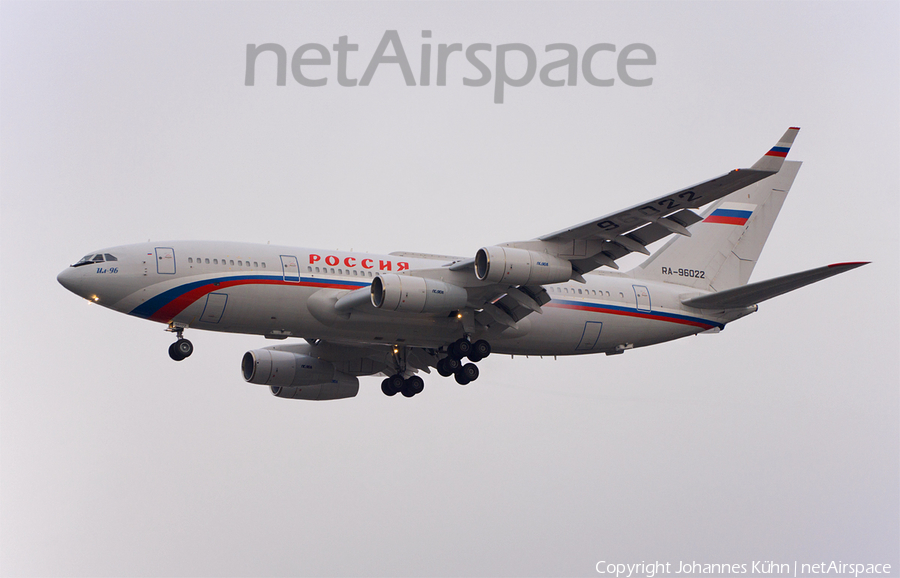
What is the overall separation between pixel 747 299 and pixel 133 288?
19.9m

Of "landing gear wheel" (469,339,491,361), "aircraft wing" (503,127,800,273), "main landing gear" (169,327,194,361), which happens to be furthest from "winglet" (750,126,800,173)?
"main landing gear" (169,327,194,361)

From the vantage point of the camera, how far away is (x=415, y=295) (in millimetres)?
29891

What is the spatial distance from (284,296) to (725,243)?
17407 millimetres

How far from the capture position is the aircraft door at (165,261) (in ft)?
96.5

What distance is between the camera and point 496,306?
32.3 meters

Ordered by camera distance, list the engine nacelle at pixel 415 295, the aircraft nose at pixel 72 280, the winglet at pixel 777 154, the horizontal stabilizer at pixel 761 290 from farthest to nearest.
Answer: the horizontal stabilizer at pixel 761 290 < the engine nacelle at pixel 415 295 < the aircraft nose at pixel 72 280 < the winglet at pixel 777 154

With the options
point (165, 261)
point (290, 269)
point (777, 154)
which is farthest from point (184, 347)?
point (777, 154)

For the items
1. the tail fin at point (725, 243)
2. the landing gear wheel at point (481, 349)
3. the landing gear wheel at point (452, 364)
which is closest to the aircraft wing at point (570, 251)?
the landing gear wheel at point (481, 349)

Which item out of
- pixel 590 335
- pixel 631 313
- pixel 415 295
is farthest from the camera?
pixel 631 313

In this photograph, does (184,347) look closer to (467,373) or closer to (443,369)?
(443,369)

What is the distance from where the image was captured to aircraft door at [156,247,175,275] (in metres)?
29.4

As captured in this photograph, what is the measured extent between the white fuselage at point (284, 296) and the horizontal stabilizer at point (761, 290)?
384 centimetres

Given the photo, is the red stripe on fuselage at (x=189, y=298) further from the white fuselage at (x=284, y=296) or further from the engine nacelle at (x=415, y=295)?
the engine nacelle at (x=415, y=295)

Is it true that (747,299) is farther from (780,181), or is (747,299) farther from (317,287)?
(317,287)
